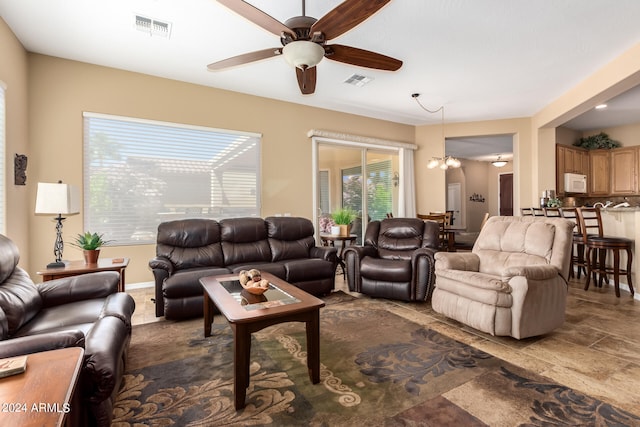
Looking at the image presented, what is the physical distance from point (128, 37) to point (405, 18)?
118 inches

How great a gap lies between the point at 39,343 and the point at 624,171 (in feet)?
31.9

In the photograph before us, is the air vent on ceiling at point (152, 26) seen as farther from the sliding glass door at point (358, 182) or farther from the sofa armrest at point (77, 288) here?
the sliding glass door at point (358, 182)

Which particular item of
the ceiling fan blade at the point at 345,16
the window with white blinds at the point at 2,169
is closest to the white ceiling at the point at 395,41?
the ceiling fan blade at the point at 345,16

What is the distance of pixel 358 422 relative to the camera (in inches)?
66.1

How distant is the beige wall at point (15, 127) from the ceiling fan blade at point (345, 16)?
326 cm

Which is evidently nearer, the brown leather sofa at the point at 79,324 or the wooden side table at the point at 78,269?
the brown leather sofa at the point at 79,324

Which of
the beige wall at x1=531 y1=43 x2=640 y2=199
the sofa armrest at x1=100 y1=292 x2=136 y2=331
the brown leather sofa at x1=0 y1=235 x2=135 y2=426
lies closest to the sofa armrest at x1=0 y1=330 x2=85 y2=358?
the brown leather sofa at x1=0 y1=235 x2=135 y2=426

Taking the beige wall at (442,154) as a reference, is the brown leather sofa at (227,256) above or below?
below

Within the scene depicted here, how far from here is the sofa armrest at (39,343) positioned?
132 centimetres

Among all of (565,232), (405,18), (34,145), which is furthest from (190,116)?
(565,232)

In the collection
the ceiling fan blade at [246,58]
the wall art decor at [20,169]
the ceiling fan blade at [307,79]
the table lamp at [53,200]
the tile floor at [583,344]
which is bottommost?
the tile floor at [583,344]

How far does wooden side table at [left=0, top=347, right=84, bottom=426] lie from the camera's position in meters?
0.89

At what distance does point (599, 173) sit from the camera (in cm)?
714

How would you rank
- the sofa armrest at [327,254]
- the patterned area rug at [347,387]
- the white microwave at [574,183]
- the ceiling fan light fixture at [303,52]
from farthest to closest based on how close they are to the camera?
the white microwave at [574,183] < the sofa armrest at [327,254] < the ceiling fan light fixture at [303,52] < the patterned area rug at [347,387]
